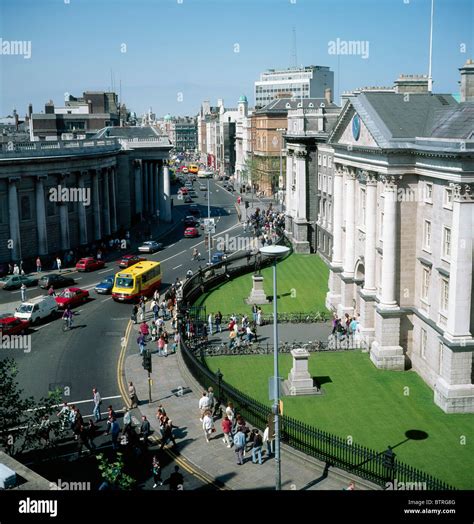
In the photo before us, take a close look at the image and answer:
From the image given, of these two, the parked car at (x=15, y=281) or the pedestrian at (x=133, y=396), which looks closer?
the pedestrian at (x=133, y=396)

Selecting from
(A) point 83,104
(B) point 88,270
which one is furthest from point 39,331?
(A) point 83,104

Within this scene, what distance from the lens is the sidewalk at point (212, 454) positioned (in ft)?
76.2

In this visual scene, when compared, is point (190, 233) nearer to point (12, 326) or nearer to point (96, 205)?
point (96, 205)

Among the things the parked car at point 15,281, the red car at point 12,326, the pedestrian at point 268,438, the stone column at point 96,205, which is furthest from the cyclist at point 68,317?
the stone column at point 96,205

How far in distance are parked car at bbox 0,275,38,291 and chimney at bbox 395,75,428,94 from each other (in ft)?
111

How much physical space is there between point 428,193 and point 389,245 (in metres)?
3.49

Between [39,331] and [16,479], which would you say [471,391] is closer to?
[16,479]

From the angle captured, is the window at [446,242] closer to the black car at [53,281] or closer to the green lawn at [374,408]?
the green lawn at [374,408]

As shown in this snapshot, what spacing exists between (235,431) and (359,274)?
19160 mm

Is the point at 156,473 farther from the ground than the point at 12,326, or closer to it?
closer to it

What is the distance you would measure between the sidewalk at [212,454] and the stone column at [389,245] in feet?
38.6

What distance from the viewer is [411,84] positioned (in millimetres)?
42000

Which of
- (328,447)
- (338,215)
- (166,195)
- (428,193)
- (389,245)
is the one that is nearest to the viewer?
(328,447)

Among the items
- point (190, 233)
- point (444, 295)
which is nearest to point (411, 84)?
point (444, 295)
